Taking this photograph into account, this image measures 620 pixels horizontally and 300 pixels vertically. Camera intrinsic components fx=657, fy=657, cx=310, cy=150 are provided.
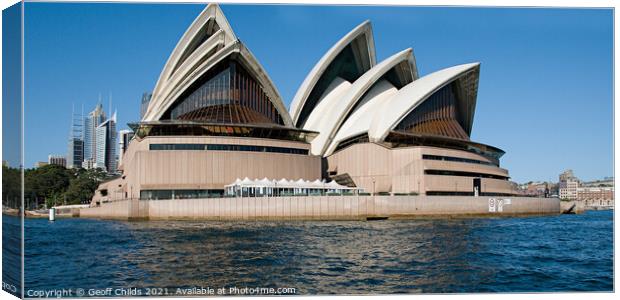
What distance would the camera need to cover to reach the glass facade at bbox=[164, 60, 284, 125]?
49.0 m

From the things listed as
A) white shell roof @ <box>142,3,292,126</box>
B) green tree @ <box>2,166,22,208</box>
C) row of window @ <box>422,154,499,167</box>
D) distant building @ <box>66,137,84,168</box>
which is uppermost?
white shell roof @ <box>142,3,292,126</box>

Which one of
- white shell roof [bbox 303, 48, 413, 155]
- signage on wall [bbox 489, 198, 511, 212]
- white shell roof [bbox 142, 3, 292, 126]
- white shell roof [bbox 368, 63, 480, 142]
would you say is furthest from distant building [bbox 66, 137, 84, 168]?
signage on wall [bbox 489, 198, 511, 212]

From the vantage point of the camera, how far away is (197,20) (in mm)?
48000

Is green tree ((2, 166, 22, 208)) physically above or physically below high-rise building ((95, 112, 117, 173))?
below

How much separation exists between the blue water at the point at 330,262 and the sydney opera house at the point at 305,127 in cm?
1750

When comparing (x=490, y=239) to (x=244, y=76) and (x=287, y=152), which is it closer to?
(x=287, y=152)

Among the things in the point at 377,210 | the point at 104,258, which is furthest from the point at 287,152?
the point at 104,258

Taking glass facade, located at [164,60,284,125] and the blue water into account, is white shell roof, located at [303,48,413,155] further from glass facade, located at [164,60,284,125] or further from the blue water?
the blue water

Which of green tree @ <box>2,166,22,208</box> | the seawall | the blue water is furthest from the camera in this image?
the seawall

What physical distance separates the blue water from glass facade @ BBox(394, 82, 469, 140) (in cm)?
2658

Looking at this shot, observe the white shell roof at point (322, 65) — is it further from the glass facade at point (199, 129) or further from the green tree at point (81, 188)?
the green tree at point (81, 188)

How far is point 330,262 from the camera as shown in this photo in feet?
54.5

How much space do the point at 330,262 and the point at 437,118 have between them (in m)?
A: 39.6

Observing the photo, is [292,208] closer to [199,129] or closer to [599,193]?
[199,129]
